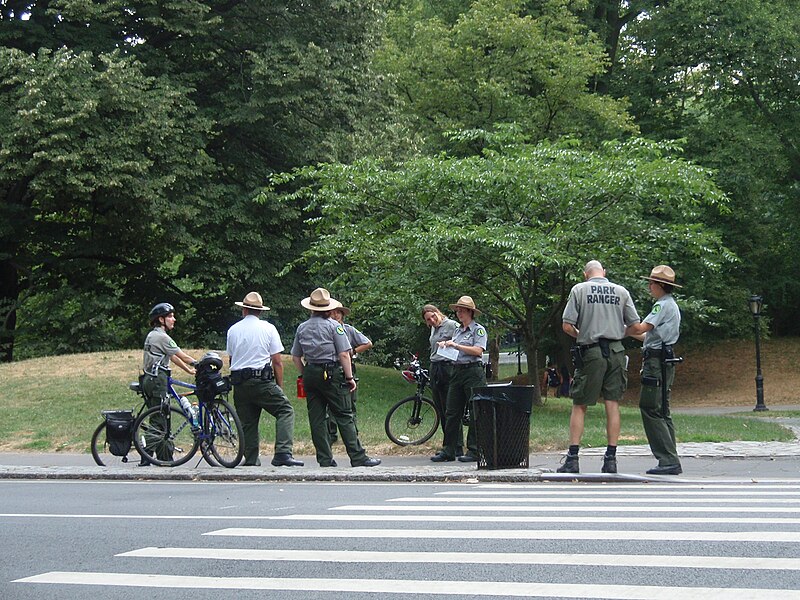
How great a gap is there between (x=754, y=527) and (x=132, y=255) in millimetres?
27397

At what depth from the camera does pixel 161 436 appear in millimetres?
13664

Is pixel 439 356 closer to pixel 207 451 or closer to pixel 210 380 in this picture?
pixel 210 380

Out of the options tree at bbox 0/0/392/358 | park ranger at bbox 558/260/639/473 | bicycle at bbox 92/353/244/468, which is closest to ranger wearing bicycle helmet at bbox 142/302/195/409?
bicycle at bbox 92/353/244/468

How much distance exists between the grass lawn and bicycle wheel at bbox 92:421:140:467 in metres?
2.09

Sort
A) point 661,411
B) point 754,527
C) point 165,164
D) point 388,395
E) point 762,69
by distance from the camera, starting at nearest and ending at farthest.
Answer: point 754,527 < point 661,411 < point 388,395 < point 165,164 < point 762,69

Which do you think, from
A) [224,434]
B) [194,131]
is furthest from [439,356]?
[194,131]

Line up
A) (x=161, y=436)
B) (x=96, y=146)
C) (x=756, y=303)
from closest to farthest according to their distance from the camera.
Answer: (x=161, y=436) < (x=96, y=146) < (x=756, y=303)

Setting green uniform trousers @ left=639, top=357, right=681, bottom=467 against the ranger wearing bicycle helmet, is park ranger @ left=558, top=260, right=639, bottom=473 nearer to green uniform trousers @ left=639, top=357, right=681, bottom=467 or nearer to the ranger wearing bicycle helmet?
green uniform trousers @ left=639, top=357, right=681, bottom=467

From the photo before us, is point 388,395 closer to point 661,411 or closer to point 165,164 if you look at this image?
point 165,164

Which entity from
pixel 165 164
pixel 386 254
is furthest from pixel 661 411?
pixel 165 164

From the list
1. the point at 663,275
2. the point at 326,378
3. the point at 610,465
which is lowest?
the point at 610,465

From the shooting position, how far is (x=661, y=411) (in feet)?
37.9

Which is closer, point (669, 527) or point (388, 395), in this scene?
point (669, 527)

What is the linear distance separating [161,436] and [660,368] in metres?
6.12
